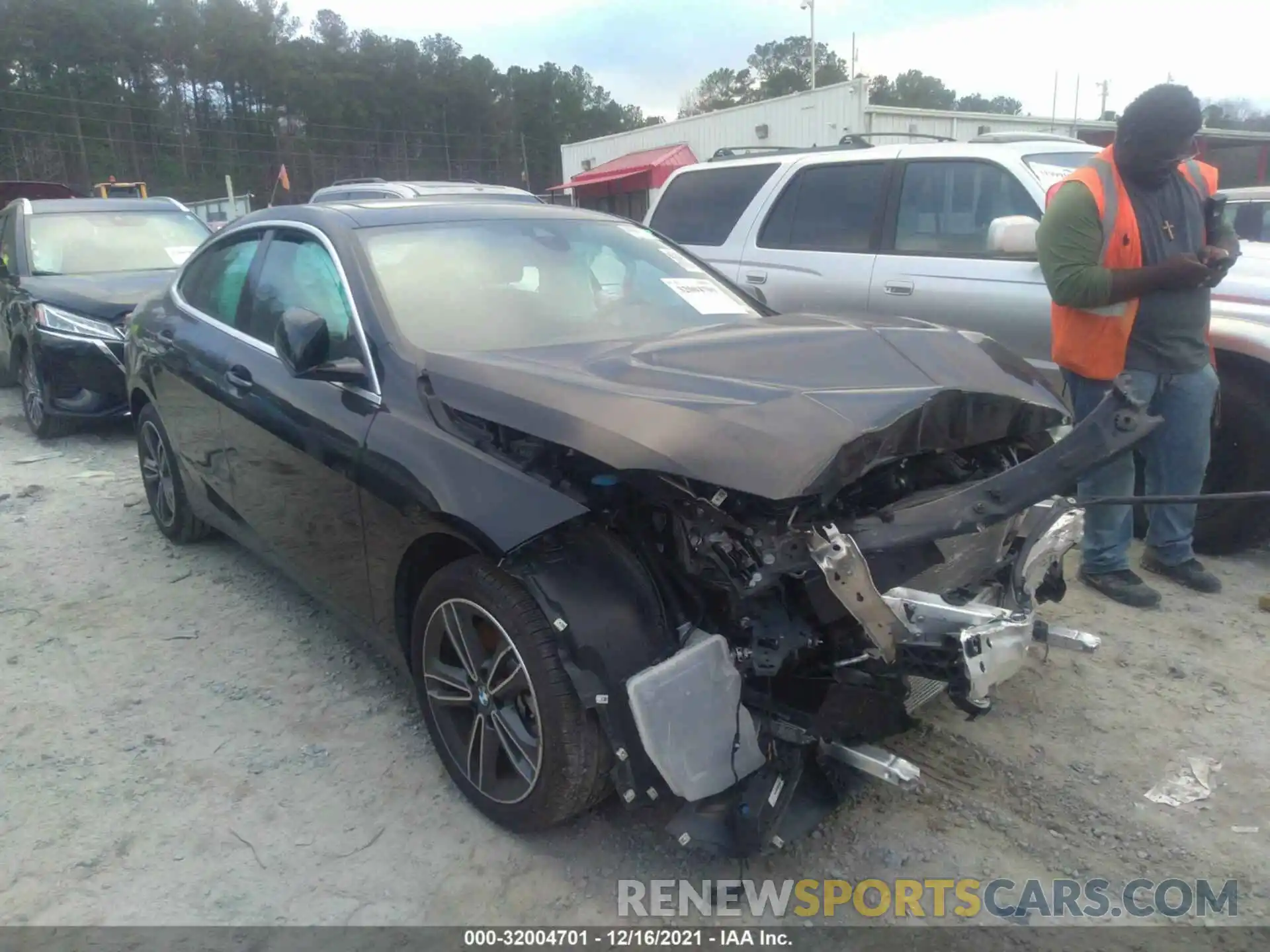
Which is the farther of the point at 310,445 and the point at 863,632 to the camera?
the point at 310,445

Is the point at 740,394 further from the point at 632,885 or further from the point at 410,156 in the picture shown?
the point at 410,156

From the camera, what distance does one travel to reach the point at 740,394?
2428mm

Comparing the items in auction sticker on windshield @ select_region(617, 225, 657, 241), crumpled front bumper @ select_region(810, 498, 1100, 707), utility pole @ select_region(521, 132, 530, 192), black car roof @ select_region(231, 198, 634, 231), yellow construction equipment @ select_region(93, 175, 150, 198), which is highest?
utility pole @ select_region(521, 132, 530, 192)

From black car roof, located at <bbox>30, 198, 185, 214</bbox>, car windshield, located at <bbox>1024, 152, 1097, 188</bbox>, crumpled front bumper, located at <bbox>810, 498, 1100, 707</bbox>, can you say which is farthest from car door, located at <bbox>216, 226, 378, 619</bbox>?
black car roof, located at <bbox>30, 198, 185, 214</bbox>

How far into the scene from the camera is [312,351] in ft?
10.1

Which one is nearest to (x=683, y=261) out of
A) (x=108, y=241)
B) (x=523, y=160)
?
(x=108, y=241)

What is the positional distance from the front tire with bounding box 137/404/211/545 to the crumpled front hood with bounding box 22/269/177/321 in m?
2.39

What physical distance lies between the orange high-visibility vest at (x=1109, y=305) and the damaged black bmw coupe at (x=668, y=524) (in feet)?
3.88

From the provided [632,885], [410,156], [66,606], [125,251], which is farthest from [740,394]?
[410,156]

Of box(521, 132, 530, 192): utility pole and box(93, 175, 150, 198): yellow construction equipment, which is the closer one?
box(93, 175, 150, 198): yellow construction equipment

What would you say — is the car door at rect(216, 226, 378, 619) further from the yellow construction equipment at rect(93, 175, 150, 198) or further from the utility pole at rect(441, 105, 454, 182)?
the utility pole at rect(441, 105, 454, 182)

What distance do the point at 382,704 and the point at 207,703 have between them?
680 mm

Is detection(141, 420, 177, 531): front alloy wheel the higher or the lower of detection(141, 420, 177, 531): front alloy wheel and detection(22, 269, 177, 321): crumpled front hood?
the lower

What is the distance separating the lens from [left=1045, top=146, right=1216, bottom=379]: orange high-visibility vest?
12.8 ft
